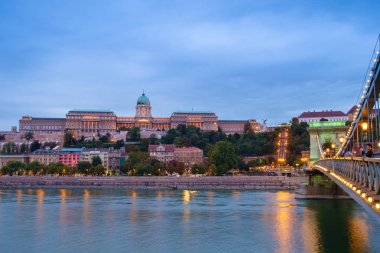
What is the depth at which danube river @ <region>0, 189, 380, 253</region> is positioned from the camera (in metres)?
18.8

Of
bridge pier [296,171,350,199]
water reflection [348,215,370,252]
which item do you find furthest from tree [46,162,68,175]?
water reflection [348,215,370,252]

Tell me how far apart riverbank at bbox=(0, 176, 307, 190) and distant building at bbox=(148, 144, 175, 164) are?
27.9m

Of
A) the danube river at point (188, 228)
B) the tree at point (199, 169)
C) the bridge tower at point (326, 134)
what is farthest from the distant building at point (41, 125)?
the danube river at point (188, 228)

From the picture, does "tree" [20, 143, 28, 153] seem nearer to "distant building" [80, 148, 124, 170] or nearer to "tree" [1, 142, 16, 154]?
"tree" [1, 142, 16, 154]

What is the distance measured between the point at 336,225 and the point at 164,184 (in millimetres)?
34547

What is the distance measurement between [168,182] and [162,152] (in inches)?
1256

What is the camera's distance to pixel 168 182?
190ft

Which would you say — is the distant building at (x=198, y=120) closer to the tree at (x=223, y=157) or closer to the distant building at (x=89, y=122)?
the distant building at (x=89, y=122)

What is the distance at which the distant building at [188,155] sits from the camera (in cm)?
8694

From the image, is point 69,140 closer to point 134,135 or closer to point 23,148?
point 23,148

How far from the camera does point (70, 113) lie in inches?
4884

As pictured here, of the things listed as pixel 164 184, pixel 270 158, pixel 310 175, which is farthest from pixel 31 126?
pixel 310 175

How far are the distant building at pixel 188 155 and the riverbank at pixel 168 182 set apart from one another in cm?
2760

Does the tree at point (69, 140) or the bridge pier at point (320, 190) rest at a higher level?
the tree at point (69, 140)
